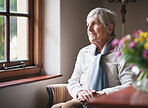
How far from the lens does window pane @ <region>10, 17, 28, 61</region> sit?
2800 mm

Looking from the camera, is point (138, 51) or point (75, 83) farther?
point (75, 83)

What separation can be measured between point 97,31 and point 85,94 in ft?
Answer: 1.73

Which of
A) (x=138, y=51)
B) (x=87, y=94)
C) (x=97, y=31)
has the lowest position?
(x=87, y=94)

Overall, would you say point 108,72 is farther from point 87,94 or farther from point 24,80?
point 24,80

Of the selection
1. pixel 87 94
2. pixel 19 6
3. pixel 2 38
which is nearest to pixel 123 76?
pixel 87 94

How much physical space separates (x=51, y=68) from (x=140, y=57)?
1.91 metres

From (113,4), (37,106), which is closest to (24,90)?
(37,106)

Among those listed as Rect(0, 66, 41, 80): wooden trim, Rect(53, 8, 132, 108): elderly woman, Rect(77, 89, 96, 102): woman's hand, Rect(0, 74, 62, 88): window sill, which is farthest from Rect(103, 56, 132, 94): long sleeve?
Rect(0, 66, 41, 80): wooden trim

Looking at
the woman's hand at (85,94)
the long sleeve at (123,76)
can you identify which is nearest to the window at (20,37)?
the woman's hand at (85,94)

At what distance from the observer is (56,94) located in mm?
2682

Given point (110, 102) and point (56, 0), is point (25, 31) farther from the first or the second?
point (110, 102)

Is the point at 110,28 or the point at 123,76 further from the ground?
the point at 110,28

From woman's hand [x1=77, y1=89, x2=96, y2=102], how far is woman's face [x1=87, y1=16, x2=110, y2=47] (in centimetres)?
42

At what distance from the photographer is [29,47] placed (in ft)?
9.82
